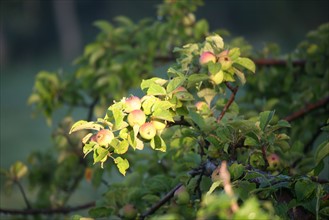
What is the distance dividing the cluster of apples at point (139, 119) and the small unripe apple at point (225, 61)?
0.77 feet

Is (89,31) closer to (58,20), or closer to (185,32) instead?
(58,20)

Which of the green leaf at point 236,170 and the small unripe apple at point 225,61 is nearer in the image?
the green leaf at point 236,170

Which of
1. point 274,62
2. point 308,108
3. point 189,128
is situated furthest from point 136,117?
point 274,62

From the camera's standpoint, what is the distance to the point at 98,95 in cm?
216

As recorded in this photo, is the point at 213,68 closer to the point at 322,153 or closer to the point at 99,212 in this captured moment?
the point at 322,153

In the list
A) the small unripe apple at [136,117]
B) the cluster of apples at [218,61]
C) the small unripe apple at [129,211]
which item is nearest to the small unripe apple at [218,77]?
the cluster of apples at [218,61]

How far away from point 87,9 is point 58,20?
16.7 inches

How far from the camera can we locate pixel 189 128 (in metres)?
1.13

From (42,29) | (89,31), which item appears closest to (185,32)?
(89,31)

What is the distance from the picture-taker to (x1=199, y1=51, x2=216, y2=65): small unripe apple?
113 cm

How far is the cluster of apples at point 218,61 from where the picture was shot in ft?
3.68

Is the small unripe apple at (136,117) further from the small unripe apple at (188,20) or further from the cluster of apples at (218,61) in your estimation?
the small unripe apple at (188,20)

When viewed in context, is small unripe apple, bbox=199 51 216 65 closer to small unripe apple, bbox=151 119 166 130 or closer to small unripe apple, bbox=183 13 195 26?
small unripe apple, bbox=151 119 166 130

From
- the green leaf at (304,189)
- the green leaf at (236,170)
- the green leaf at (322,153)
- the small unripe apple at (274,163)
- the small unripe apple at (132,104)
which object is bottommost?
the green leaf at (304,189)
